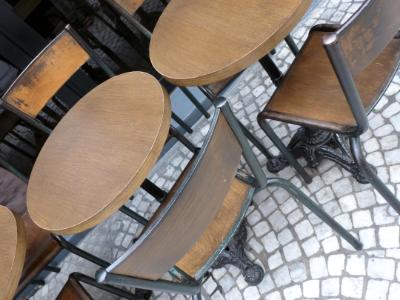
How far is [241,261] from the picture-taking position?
2.38 m

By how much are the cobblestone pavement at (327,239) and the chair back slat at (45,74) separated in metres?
1.11

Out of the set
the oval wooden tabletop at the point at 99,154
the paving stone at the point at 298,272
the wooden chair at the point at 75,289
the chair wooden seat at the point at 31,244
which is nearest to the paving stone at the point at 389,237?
the paving stone at the point at 298,272

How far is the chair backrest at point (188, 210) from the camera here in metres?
1.27

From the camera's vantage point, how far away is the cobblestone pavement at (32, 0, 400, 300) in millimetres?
2068

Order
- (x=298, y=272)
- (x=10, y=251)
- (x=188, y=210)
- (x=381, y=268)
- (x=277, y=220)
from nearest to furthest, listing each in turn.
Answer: (x=188, y=210) → (x=10, y=251) → (x=381, y=268) → (x=298, y=272) → (x=277, y=220)

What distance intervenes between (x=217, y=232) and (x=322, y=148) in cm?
83

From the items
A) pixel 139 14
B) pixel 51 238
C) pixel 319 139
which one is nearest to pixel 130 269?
pixel 51 238

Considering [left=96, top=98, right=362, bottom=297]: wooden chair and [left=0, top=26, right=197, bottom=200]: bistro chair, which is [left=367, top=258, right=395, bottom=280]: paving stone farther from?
[left=0, top=26, right=197, bottom=200]: bistro chair

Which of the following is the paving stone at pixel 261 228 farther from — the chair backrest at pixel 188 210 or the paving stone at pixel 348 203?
the chair backrest at pixel 188 210

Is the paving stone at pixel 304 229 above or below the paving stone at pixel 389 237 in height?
above

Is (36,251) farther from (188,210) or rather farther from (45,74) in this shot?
(188,210)

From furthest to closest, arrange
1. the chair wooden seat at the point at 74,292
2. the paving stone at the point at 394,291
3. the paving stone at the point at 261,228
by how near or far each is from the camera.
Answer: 1. the paving stone at the point at 261,228
2. the chair wooden seat at the point at 74,292
3. the paving stone at the point at 394,291

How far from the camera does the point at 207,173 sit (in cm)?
137

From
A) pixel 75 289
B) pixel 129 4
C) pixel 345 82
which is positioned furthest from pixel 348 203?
pixel 129 4
